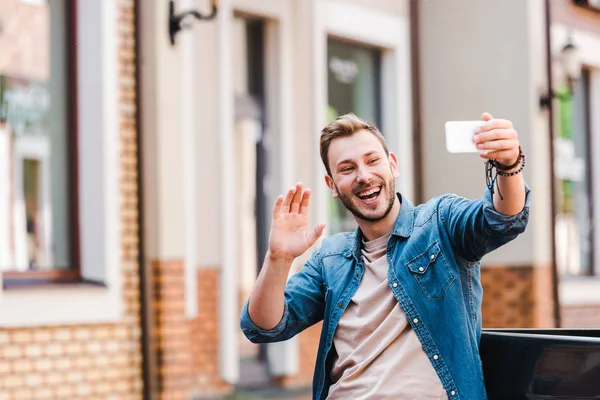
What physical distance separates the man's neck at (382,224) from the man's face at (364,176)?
3cm

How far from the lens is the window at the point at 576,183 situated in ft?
37.4

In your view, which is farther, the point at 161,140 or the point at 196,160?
the point at 196,160

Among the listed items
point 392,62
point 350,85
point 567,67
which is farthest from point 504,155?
point 567,67

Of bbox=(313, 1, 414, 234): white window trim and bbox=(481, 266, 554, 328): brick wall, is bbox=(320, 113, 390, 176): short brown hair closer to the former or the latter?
bbox=(313, 1, 414, 234): white window trim

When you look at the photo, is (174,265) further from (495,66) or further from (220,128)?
(495,66)

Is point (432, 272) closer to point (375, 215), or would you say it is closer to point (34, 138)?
point (375, 215)

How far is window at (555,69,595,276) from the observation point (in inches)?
448

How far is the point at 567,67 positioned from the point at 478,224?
26.5ft

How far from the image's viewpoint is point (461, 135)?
2.48m

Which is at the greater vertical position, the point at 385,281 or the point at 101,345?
the point at 385,281

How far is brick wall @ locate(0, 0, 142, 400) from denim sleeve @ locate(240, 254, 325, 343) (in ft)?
11.3

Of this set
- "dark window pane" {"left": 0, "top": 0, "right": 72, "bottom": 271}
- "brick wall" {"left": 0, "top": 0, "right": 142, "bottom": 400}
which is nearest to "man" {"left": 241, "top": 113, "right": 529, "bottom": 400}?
"brick wall" {"left": 0, "top": 0, "right": 142, "bottom": 400}

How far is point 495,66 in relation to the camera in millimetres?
10328

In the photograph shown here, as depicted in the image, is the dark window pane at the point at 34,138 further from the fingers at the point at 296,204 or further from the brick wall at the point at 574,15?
the brick wall at the point at 574,15
